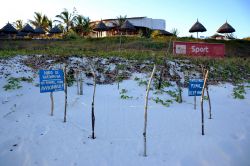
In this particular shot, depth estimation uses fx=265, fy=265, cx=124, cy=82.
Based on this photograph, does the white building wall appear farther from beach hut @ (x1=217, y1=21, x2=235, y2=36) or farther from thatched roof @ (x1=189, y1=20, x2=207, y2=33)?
beach hut @ (x1=217, y1=21, x2=235, y2=36)

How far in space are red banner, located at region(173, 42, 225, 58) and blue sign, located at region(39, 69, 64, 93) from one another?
11381 millimetres

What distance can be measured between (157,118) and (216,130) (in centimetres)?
209

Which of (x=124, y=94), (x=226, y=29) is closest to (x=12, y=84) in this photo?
(x=124, y=94)

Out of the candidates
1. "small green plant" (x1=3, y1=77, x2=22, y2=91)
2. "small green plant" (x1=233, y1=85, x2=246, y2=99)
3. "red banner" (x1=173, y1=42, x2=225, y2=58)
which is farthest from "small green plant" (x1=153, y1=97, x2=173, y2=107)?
"red banner" (x1=173, y1=42, x2=225, y2=58)

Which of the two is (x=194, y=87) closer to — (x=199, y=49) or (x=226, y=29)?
(x=199, y=49)

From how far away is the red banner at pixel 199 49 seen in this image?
61.1 feet

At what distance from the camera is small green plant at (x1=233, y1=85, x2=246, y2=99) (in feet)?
43.9

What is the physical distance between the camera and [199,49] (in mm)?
19016

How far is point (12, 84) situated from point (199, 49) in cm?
1275

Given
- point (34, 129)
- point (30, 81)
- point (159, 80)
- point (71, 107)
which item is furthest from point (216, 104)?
point (30, 81)

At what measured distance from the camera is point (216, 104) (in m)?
12.2

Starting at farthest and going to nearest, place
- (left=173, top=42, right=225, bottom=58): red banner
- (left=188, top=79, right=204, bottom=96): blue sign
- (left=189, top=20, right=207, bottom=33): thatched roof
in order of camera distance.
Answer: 1. (left=189, top=20, right=207, bottom=33): thatched roof
2. (left=173, top=42, right=225, bottom=58): red banner
3. (left=188, top=79, right=204, bottom=96): blue sign

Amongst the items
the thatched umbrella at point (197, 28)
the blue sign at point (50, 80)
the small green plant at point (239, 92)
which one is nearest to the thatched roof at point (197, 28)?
the thatched umbrella at point (197, 28)

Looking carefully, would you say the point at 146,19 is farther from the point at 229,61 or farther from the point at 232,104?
the point at 232,104
